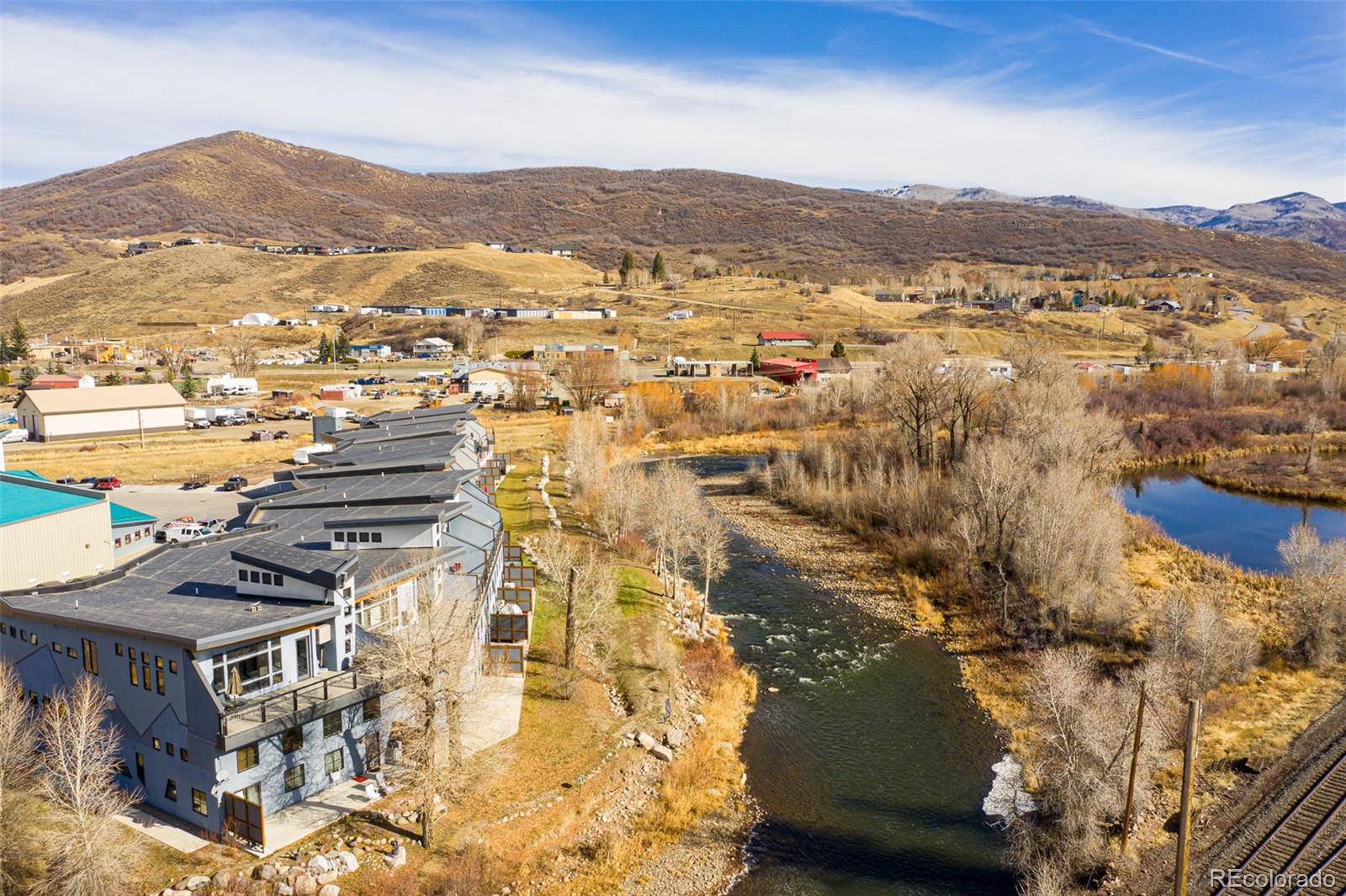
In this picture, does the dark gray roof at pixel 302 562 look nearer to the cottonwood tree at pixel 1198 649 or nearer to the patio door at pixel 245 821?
the patio door at pixel 245 821

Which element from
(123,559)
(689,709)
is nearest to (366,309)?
(123,559)

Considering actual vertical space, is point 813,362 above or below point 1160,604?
above

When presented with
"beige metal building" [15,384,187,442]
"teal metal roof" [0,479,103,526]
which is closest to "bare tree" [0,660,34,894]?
"teal metal roof" [0,479,103,526]

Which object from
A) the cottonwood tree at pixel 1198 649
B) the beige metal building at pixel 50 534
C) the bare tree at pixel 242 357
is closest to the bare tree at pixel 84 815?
the beige metal building at pixel 50 534

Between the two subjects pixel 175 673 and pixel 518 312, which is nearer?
pixel 175 673

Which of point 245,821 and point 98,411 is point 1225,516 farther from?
point 98,411

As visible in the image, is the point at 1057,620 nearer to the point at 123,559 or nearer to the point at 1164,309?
the point at 123,559
